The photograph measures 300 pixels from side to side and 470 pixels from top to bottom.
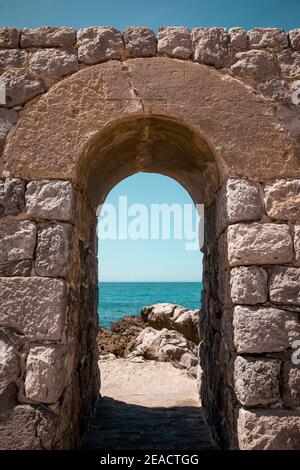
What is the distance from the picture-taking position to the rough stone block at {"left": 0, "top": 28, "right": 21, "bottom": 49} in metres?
3.36

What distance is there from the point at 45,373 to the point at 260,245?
6.15 ft

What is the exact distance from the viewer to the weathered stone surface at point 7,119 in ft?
10.6

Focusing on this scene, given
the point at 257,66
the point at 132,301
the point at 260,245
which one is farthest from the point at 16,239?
the point at 132,301

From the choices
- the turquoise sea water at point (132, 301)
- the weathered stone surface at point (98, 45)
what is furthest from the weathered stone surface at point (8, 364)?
the turquoise sea water at point (132, 301)

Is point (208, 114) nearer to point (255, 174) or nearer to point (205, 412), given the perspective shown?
point (255, 174)

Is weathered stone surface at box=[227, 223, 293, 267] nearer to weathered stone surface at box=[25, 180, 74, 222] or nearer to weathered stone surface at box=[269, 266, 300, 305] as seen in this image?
weathered stone surface at box=[269, 266, 300, 305]

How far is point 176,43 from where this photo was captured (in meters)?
3.38

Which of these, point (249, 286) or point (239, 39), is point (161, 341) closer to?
point (249, 286)

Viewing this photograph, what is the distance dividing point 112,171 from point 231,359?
262 centimetres

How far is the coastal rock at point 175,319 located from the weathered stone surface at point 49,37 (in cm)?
802

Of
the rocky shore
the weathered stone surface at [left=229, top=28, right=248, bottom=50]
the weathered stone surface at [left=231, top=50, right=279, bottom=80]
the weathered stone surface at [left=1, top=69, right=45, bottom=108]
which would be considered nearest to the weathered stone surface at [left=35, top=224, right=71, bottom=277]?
the weathered stone surface at [left=1, top=69, right=45, bottom=108]

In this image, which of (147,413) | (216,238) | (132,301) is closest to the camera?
(216,238)

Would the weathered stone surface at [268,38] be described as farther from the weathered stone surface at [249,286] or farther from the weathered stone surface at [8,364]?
the weathered stone surface at [8,364]

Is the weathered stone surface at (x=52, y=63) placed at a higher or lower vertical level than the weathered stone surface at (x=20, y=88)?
higher
